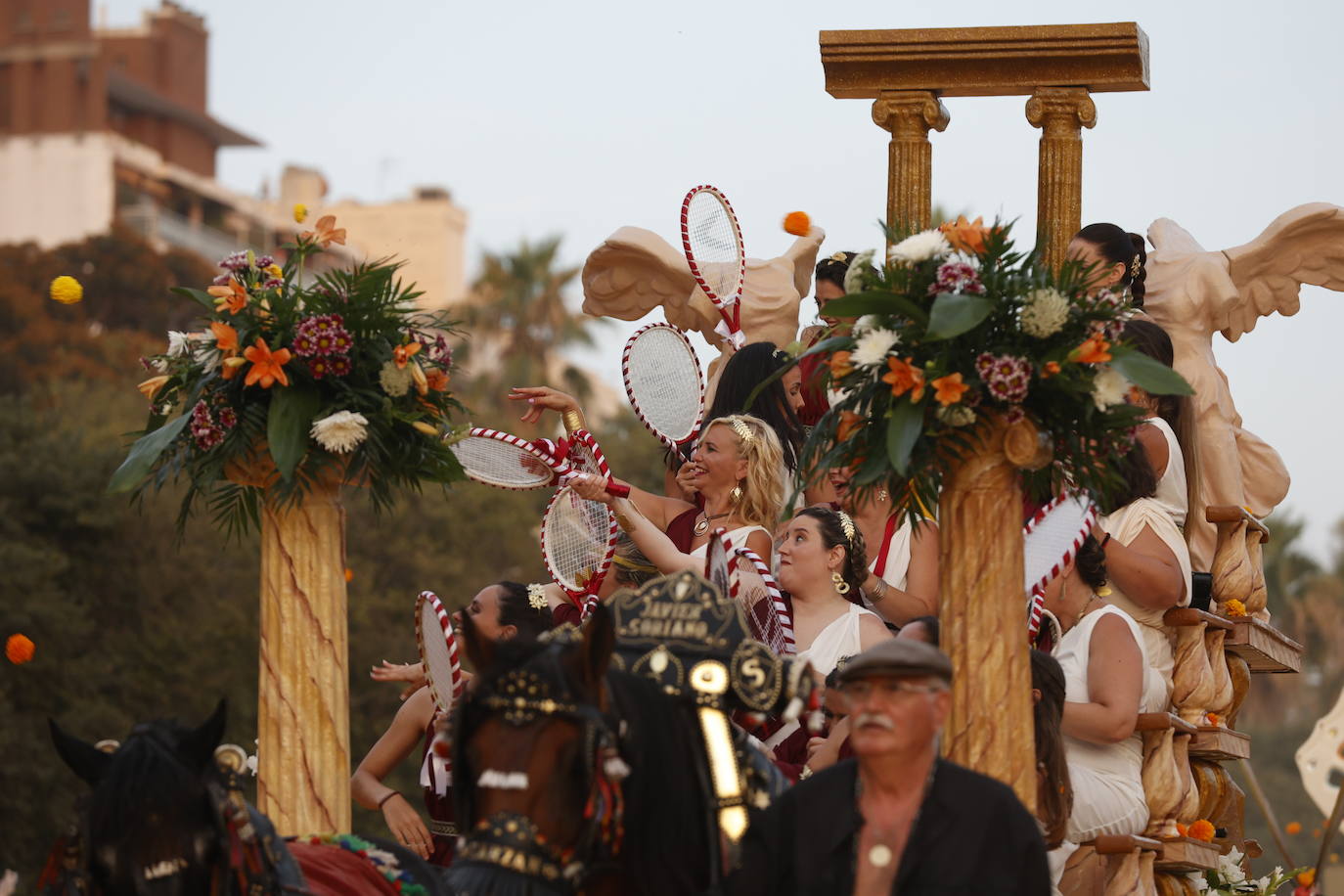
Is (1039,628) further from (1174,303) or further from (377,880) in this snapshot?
(377,880)

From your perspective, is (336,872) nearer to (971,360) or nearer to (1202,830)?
(971,360)

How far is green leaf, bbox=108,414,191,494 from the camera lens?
7.61 m

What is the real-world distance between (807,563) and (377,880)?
259cm

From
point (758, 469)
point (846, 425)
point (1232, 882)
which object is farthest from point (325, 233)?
point (1232, 882)

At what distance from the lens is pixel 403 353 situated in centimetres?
772

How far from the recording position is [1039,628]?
29.3 feet

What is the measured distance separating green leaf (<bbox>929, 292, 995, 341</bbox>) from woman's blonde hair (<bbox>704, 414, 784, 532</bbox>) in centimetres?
242

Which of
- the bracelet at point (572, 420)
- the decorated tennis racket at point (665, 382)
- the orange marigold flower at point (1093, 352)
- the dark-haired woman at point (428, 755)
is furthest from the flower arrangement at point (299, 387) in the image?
the orange marigold flower at point (1093, 352)

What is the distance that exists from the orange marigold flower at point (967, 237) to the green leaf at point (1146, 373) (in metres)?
0.55

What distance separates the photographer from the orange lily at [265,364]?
7586 mm

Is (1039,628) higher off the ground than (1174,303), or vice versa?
(1174,303)

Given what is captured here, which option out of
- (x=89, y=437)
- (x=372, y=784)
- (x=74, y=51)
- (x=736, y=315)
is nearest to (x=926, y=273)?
(x=372, y=784)

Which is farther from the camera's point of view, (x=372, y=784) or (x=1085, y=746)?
(x=372, y=784)

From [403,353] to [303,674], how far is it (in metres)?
1.22
